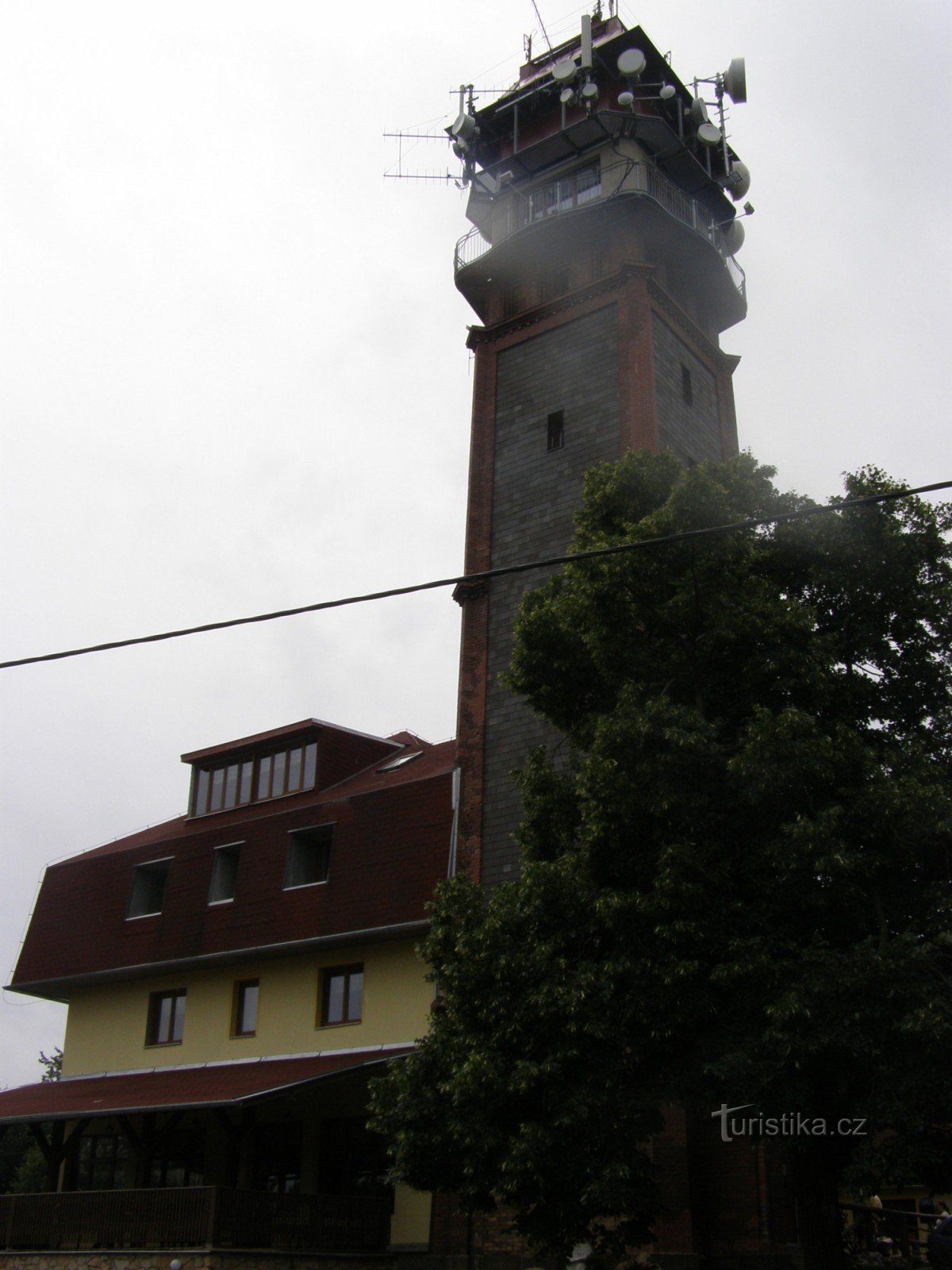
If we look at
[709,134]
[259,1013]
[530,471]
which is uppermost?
[709,134]

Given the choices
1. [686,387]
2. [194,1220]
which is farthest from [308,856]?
[686,387]

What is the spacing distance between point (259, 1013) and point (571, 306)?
61.1 feet

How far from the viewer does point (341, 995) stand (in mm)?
28391

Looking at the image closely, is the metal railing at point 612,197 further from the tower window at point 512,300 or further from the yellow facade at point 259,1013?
the yellow facade at point 259,1013

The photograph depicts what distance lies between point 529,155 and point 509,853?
19787 millimetres

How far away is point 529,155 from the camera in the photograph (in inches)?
1382

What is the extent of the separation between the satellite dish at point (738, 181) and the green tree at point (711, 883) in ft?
61.9

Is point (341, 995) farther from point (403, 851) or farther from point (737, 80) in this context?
point (737, 80)

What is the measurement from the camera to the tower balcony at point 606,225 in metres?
32.3

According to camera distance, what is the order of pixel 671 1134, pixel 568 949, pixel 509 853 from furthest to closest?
pixel 509 853 < pixel 671 1134 < pixel 568 949

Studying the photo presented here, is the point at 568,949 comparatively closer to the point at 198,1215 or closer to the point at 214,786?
the point at 198,1215

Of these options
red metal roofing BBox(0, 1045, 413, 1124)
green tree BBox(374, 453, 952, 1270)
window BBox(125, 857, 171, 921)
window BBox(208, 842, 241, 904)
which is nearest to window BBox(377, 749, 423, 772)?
window BBox(208, 842, 241, 904)

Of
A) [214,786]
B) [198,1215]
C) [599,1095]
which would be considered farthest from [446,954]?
[214,786]

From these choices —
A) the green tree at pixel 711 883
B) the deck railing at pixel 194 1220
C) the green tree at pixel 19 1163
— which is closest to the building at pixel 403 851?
the deck railing at pixel 194 1220
